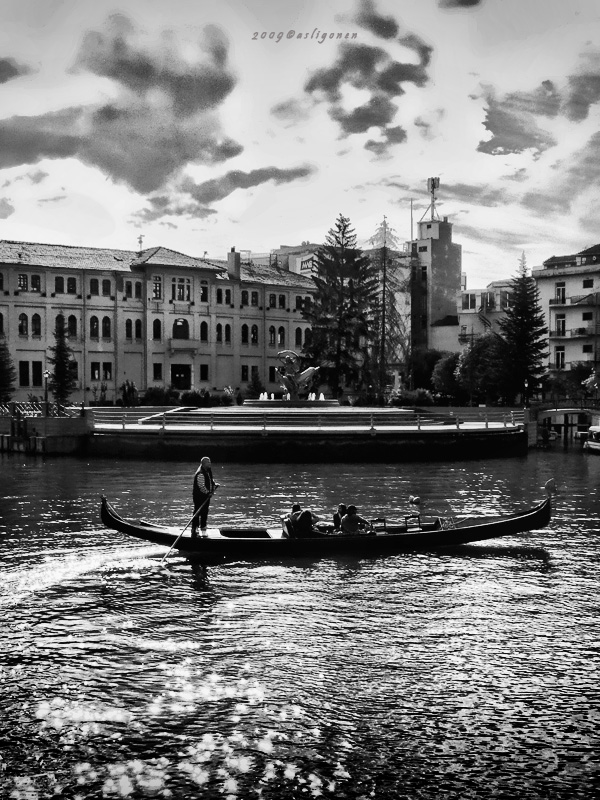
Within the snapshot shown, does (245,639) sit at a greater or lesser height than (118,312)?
lesser

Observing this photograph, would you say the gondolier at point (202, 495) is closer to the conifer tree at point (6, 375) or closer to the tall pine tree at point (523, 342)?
the conifer tree at point (6, 375)

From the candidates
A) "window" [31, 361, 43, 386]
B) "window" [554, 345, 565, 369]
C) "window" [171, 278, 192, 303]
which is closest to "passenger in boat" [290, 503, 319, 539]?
"window" [31, 361, 43, 386]

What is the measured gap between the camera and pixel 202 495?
22562 millimetres

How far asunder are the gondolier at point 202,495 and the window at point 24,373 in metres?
60.6

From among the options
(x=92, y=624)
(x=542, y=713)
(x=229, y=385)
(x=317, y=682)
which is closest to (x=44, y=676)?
(x=92, y=624)

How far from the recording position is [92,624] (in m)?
17.1

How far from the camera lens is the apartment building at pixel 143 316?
8088cm

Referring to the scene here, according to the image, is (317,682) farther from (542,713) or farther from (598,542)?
(598,542)

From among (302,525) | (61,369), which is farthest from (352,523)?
(61,369)

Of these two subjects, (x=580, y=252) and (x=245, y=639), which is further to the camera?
(x=580, y=252)

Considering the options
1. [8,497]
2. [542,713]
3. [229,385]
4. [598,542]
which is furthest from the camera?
[229,385]

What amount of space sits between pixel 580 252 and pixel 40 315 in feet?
163

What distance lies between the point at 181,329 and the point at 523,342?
97.3 feet

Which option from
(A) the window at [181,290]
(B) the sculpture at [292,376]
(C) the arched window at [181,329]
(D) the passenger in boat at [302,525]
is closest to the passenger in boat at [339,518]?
(D) the passenger in boat at [302,525]
